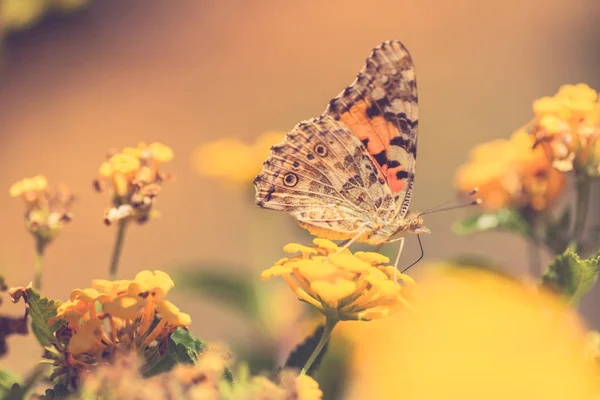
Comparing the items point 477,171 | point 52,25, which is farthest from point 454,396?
point 52,25

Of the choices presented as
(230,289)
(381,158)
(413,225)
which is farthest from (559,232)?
(230,289)

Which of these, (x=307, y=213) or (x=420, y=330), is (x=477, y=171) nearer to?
(x=307, y=213)

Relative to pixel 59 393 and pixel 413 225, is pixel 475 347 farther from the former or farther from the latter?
pixel 413 225

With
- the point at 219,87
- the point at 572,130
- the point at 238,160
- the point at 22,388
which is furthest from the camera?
the point at 219,87

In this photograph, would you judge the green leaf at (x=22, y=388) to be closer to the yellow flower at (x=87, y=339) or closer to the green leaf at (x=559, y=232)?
the yellow flower at (x=87, y=339)

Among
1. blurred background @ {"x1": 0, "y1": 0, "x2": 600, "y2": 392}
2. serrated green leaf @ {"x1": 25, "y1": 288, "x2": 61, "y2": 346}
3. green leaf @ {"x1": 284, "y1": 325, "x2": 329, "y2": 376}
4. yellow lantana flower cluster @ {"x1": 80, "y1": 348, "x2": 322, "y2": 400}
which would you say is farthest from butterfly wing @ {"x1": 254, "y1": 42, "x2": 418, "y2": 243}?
blurred background @ {"x1": 0, "y1": 0, "x2": 600, "y2": 392}

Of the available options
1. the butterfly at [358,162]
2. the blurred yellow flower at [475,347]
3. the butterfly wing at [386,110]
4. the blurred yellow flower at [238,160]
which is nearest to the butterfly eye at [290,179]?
the butterfly at [358,162]

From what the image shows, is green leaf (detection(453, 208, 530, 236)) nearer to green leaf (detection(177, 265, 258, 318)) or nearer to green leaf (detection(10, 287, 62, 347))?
green leaf (detection(177, 265, 258, 318))
